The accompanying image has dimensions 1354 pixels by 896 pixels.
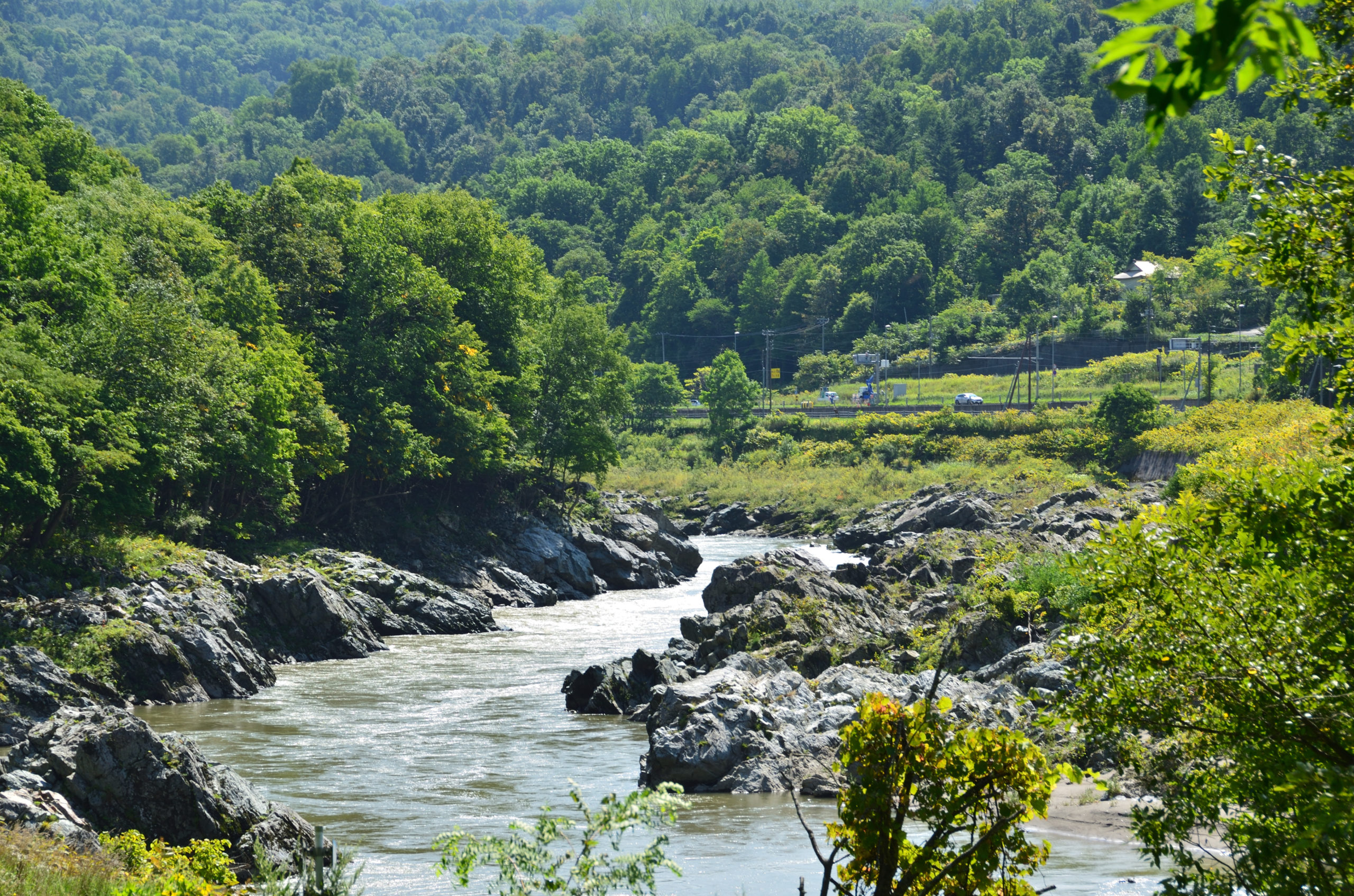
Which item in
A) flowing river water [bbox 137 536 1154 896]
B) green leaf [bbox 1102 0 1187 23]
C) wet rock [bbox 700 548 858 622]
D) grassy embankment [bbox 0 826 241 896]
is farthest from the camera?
wet rock [bbox 700 548 858 622]

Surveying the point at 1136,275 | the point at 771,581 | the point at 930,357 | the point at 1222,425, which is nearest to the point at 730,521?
the point at 1222,425

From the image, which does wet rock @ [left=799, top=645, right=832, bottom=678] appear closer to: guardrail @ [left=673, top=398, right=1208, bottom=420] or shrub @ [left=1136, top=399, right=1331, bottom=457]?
shrub @ [left=1136, top=399, right=1331, bottom=457]

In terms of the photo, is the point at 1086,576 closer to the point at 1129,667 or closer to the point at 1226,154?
the point at 1129,667

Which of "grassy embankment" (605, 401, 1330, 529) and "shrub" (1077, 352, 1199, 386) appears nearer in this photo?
"grassy embankment" (605, 401, 1330, 529)

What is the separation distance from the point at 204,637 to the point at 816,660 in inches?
619

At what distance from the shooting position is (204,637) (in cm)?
3291

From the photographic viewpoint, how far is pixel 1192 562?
10.5 m

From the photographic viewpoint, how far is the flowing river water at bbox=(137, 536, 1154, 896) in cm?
1814

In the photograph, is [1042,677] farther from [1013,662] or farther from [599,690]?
[599,690]

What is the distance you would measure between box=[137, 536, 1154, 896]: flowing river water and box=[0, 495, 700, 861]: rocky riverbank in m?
1.23

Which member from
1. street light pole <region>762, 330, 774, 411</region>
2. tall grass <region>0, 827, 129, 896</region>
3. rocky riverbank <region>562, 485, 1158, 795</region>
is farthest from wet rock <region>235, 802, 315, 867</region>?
street light pole <region>762, 330, 774, 411</region>

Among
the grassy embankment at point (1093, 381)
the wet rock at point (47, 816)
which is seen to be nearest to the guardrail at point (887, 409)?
the grassy embankment at point (1093, 381)

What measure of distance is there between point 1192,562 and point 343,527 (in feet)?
146

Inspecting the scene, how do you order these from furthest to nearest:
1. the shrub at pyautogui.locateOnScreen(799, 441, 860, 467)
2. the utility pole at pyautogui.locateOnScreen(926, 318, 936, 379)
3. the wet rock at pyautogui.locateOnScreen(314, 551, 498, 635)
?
the utility pole at pyautogui.locateOnScreen(926, 318, 936, 379), the shrub at pyautogui.locateOnScreen(799, 441, 860, 467), the wet rock at pyautogui.locateOnScreen(314, 551, 498, 635)
